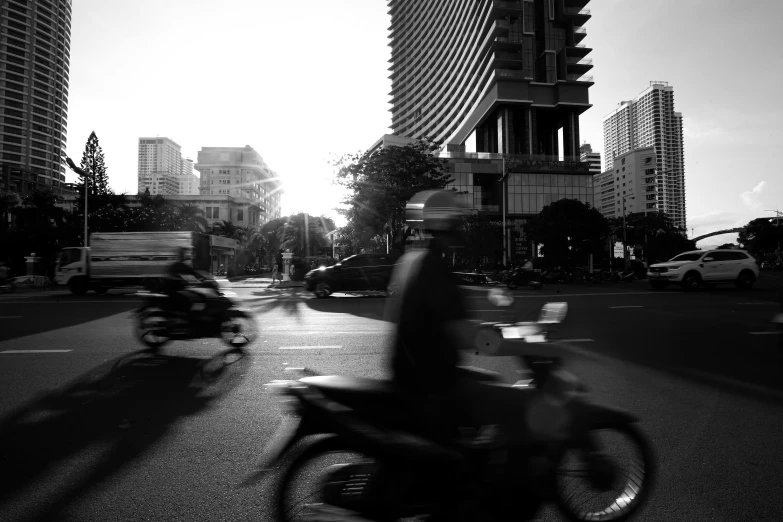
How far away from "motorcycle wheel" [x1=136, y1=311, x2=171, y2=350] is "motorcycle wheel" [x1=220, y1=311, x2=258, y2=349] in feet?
2.55

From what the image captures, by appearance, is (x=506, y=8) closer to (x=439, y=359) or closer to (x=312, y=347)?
(x=312, y=347)

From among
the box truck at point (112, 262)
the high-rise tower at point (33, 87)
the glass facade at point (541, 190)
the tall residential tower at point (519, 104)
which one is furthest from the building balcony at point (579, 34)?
the high-rise tower at point (33, 87)

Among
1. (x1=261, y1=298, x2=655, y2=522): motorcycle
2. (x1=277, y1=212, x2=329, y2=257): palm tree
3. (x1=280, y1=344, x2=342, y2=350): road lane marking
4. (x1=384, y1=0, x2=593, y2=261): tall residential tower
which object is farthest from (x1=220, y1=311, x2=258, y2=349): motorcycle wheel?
(x1=384, y1=0, x2=593, y2=261): tall residential tower

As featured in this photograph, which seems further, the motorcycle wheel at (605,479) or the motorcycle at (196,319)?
the motorcycle at (196,319)

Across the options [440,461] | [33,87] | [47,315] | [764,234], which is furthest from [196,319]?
[33,87]

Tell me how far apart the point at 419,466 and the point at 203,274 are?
629cm

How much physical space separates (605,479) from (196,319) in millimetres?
→ 6014

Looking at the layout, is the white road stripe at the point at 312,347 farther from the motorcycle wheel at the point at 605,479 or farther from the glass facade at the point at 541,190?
the glass facade at the point at 541,190

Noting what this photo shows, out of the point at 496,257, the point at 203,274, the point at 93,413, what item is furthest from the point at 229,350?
the point at 496,257

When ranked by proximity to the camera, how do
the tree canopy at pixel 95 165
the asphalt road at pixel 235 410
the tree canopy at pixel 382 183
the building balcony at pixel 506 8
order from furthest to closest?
the building balcony at pixel 506 8
the tree canopy at pixel 95 165
the tree canopy at pixel 382 183
the asphalt road at pixel 235 410

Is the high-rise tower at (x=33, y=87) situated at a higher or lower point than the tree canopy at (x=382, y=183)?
higher

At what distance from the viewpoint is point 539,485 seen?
2.49m

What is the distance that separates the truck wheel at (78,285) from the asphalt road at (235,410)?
40.7ft

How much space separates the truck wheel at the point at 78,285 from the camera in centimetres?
2086
